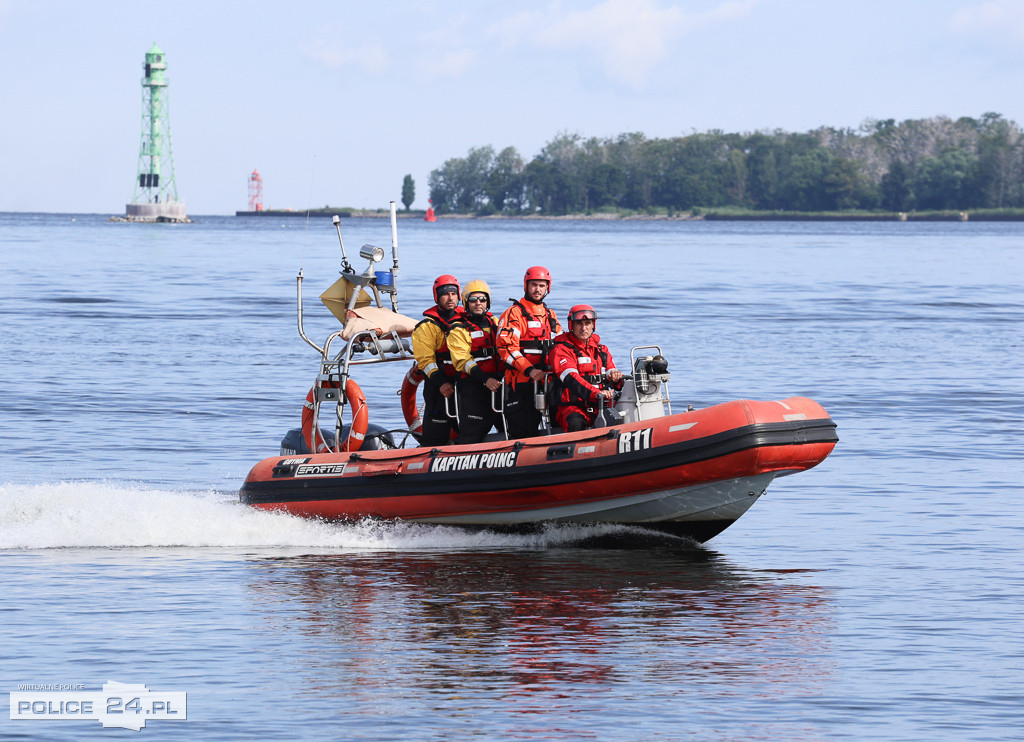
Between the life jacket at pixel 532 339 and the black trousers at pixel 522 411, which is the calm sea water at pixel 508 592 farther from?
the life jacket at pixel 532 339

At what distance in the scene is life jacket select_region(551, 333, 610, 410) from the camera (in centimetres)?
891

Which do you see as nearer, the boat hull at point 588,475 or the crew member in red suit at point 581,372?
the boat hull at point 588,475

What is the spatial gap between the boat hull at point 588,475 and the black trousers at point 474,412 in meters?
0.18

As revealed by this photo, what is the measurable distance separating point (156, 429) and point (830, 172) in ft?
418

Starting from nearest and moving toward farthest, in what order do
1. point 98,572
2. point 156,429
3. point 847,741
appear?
point 847,741 < point 98,572 < point 156,429

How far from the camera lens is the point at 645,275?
1709 inches

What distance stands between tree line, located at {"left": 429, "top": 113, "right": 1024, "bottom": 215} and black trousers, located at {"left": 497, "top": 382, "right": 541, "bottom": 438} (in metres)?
125

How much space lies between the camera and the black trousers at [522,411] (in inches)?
363

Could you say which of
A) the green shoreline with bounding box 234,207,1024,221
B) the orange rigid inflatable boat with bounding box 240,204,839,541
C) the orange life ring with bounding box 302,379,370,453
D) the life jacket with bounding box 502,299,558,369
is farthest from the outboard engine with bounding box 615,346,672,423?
the green shoreline with bounding box 234,207,1024,221

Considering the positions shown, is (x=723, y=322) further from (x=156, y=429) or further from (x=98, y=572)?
(x=98, y=572)

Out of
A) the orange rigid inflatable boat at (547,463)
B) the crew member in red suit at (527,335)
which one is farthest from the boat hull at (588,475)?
the crew member in red suit at (527,335)

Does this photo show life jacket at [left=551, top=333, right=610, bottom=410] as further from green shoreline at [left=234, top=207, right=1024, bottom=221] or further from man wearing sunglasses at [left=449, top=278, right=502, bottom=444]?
green shoreline at [left=234, top=207, right=1024, bottom=221]

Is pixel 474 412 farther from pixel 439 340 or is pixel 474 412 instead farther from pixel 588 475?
pixel 588 475

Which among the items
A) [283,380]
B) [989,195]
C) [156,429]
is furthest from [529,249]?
[989,195]
